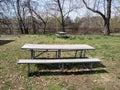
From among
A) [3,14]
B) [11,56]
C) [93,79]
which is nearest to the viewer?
[93,79]

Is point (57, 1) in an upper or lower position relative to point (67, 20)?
upper

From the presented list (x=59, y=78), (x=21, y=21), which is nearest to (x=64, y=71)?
(x=59, y=78)

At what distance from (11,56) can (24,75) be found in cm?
237

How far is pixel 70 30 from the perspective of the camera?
113 feet

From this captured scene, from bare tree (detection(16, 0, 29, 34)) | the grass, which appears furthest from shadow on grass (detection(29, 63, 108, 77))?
bare tree (detection(16, 0, 29, 34))

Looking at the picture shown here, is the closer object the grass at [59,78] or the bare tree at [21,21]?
the grass at [59,78]

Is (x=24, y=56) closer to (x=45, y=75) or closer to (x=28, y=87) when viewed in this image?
(x=45, y=75)

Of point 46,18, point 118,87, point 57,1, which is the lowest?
point 118,87

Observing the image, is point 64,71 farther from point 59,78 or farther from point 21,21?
point 21,21

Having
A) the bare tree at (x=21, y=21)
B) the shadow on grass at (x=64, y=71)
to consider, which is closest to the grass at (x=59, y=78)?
the shadow on grass at (x=64, y=71)

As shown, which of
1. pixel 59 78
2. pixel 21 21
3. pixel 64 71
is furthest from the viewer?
pixel 21 21

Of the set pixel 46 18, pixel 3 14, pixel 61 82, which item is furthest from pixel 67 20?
pixel 61 82

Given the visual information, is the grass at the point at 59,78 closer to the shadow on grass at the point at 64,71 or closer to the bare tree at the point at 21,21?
the shadow on grass at the point at 64,71

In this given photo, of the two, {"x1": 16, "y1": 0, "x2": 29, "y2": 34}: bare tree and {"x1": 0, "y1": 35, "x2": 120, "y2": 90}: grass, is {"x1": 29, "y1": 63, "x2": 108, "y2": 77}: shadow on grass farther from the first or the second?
{"x1": 16, "y1": 0, "x2": 29, "y2": 34}: bare tree
